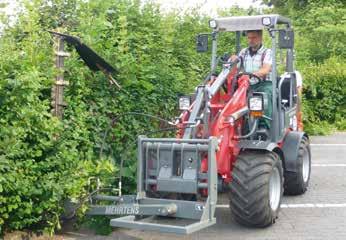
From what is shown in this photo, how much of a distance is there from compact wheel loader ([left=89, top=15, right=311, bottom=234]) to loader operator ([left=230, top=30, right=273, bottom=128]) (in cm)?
3

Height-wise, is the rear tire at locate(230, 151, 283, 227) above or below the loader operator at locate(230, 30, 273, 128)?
below

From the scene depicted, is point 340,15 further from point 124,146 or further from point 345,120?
point 124,146

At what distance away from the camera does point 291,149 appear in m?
8.05

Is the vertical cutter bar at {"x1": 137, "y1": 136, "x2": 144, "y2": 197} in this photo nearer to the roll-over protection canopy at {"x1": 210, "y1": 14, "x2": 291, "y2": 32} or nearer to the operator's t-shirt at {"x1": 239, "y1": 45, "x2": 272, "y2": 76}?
the operator's t-shirt at {"x1": 239, "y1": 45, "x2": 272, "y2": 76}

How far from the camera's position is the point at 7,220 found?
5.92m

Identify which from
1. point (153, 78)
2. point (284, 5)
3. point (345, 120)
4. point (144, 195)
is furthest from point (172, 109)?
point (284, 5)

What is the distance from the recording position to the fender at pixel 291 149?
7961 millimetres

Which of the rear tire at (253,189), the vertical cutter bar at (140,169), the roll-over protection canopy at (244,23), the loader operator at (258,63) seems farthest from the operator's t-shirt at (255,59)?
the vertical cutter bar at (140,169)

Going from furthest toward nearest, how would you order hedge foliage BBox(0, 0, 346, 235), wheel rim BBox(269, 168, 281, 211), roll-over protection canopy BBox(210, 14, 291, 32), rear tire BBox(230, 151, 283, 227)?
roll-over protection canopy BBox(210, 14, 291, 32) → wheel rim BBox(269, 168, 281, 211) → rear tire BBox(230, 151, 283, 227) → hedge foliage BBox(0, 0, 346, 235)

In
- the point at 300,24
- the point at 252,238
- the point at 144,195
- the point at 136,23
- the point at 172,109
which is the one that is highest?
the point at 300,24

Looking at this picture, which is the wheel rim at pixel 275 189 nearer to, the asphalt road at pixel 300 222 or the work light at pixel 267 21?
the asphalt road at pixel 300 222

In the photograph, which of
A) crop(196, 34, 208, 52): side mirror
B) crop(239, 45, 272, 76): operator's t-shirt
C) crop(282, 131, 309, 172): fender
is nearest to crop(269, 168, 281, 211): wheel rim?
crop(282, 131, 309, 172): fender

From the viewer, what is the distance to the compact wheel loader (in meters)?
5.90

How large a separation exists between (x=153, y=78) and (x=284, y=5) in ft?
76.9
